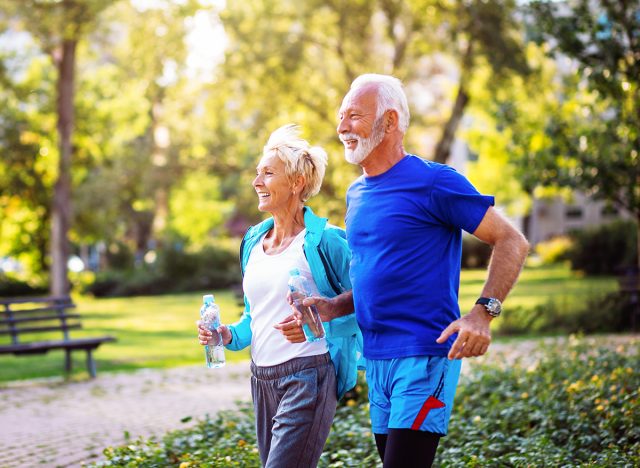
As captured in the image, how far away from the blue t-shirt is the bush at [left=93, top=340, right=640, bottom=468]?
2.07 metres

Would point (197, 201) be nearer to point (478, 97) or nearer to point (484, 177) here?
point (484, 177)

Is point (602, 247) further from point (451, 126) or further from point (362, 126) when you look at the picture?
point (362, 126)

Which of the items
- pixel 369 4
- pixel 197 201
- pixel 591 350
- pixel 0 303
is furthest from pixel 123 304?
pixel 197 201

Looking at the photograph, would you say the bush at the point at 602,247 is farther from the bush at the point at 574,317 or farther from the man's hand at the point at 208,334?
the man's hand at the point at 208,334

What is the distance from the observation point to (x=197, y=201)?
201 ft

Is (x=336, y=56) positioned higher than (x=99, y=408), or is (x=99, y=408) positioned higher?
(x=336, y=56)

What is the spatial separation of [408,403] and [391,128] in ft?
3.60

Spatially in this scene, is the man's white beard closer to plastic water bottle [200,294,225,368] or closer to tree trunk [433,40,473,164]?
plastic water bottle [200,294,225,368]

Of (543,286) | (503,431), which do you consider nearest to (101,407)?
(503,431)

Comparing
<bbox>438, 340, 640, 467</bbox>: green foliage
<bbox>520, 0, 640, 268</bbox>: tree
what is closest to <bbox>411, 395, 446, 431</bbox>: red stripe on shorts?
<bbox>438, 340, 640, 467</bbox>: green foliage

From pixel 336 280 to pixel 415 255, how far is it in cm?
58

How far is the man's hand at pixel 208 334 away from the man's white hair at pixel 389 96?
1253 mm

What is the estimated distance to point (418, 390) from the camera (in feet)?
12.4

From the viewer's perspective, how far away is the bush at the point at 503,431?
609 centimetres
